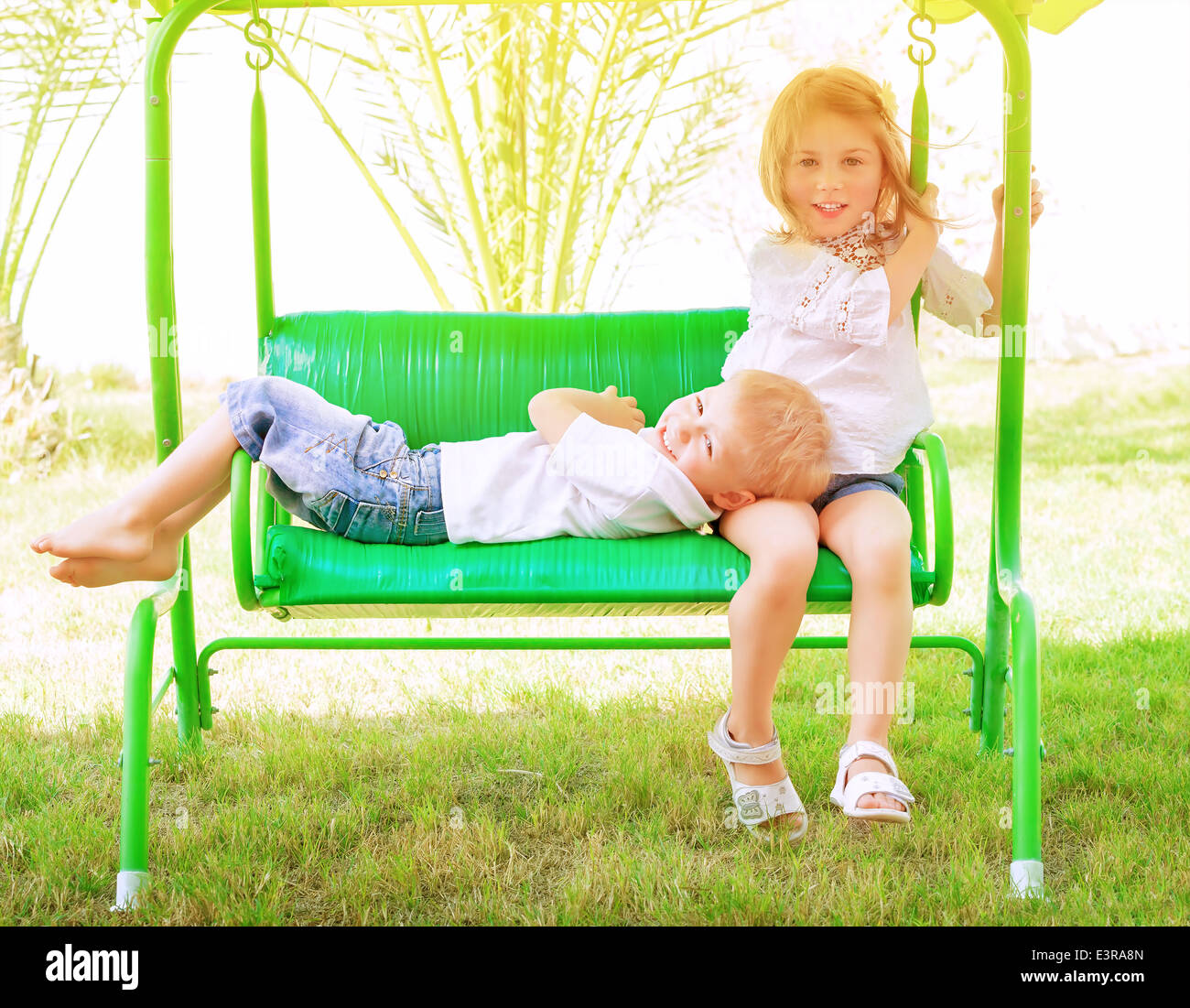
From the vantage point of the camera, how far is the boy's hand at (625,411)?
2.40 meters

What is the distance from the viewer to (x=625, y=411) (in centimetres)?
242

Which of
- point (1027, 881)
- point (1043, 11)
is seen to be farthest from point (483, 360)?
point (1027, 881)

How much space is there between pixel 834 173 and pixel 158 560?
1.40 metres

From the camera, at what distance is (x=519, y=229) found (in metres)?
3.96

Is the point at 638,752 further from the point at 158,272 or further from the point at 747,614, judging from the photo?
the point at 158,272

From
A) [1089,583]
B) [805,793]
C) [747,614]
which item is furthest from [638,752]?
[1089,583]

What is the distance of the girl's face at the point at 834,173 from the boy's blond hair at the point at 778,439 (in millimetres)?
397

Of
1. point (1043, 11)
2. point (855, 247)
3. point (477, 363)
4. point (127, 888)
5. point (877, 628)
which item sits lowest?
point (127, 888)

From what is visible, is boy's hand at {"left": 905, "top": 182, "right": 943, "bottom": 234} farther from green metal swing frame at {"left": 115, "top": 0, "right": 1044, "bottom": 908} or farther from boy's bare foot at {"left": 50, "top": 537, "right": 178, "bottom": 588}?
boy's bare foot at {"left": 50, "top": 537, "right": 178, "bottom": 588}

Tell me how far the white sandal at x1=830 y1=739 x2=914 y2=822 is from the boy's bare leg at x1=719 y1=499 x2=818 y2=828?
143 millimetres

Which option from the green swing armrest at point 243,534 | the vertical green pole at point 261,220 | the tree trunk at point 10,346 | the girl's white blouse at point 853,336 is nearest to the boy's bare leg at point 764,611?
the girl's white blouse at point 853,336

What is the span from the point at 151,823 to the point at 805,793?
118cm

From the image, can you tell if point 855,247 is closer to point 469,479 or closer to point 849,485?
point 849,485

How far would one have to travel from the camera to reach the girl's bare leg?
6.13ft
